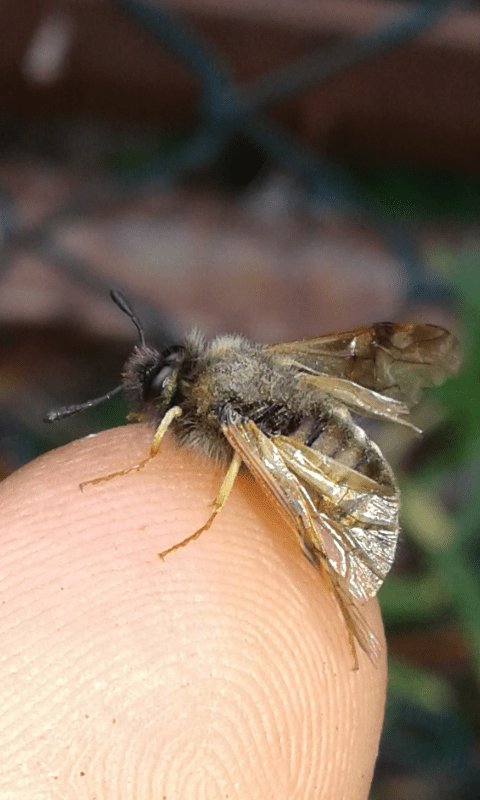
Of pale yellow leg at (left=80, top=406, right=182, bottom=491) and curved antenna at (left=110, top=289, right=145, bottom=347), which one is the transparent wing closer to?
pale yellow leg at (left=80, top=406, right=182, bottom=491)

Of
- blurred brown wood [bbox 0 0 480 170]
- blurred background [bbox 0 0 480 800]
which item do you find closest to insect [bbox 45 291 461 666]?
blurred background [bbox 0 0 480 800]

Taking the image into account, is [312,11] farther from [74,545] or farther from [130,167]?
[74,545]

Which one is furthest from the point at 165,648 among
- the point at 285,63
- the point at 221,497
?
the point at 285,63

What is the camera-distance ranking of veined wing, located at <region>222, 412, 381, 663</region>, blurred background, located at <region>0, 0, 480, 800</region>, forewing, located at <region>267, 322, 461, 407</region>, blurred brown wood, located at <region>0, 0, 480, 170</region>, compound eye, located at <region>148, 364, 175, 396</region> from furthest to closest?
blurred brown wood, located at <region>0, 0, 480, 170</region>, blurred background, located at <region>0, 0, 480, 800</region>, forewing, located at <region>267, 322, 461, 407</region>, compound eye, located at <region>148, 364, 175, 396</region>, veined wing, located at <region>222, 412, 381, 663</region>

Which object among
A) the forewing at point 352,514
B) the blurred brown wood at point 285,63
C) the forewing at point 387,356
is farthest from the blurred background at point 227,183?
the forewing at point 352,514

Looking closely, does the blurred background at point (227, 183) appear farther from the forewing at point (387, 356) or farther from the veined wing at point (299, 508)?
the veined wing at point (299, 508)

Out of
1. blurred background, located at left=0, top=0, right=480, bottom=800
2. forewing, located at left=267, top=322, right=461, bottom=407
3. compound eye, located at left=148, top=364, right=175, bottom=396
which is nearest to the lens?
compound eye, located at left=148, top=364, right=175, bottom=396

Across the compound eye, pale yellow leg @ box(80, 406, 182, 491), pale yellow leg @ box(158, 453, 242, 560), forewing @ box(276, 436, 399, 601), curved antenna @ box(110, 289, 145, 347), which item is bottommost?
forewing @ box(276, 436, 399, 601)
